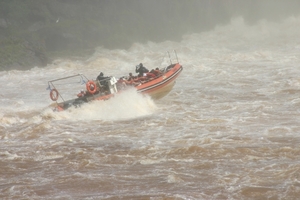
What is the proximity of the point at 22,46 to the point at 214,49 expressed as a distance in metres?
13.0

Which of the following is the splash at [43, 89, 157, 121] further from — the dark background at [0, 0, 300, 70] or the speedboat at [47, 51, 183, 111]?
the dark background at [0, 0, 300, 70]

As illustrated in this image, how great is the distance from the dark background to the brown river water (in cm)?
1069

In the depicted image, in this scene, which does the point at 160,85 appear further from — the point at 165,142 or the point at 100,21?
the point at 100,21

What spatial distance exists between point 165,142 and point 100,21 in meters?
32.1

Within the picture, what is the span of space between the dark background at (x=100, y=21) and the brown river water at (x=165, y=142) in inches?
421

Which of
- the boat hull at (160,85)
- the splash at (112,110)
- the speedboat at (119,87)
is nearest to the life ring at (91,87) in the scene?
the speedboat at (119,87)

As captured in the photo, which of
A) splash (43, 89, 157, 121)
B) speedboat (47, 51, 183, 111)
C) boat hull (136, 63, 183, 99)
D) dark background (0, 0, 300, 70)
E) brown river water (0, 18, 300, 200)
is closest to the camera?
brown river water (0, 18, 300, 200)

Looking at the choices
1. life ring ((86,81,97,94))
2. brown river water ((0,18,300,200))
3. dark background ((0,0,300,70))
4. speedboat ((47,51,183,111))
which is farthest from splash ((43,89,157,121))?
dark background ((0,0,300,70))

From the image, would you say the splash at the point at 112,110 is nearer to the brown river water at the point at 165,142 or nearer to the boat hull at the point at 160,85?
the brown river water at the point at 165,142

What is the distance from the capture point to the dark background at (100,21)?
32.0 m

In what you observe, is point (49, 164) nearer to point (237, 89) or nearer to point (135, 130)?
point (135, 130)

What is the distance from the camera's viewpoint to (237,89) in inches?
703

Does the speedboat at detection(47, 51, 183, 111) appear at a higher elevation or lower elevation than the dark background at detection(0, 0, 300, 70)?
lower

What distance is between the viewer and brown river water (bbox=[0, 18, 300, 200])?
8.15 m
